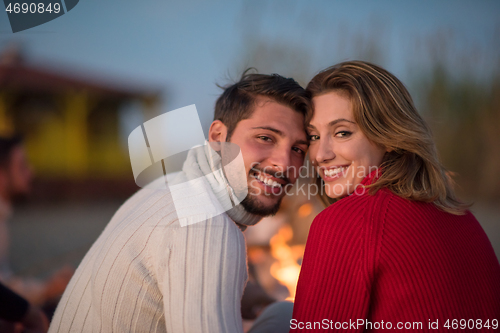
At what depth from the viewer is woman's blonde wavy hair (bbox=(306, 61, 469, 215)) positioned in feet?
4.58

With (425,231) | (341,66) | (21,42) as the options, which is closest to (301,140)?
(341,66)

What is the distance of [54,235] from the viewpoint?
12.6 ft

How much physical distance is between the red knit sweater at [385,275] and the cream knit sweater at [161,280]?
0.91 ft

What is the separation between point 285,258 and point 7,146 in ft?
9.55

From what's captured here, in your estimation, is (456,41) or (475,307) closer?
(475,307)

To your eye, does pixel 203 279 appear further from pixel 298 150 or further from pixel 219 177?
pixel 298 150

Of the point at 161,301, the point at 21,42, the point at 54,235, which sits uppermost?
the point at 21,42

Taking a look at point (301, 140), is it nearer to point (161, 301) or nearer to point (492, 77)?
point (161, 301)

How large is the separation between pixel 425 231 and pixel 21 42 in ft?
9.54

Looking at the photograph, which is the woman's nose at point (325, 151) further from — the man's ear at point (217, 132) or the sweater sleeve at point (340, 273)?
the man's ear at point (217, 132)

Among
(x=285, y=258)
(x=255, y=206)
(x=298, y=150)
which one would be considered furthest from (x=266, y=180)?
(x=285, y=258)

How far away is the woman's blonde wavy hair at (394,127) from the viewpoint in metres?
1.40

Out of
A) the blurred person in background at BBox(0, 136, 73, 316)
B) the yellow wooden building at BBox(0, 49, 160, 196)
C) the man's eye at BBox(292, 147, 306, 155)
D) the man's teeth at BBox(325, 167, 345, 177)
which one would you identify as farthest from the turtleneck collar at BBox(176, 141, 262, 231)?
the blurred person in background at BBox(0, 136, 73, 316)

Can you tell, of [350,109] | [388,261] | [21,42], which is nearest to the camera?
[388,261]
